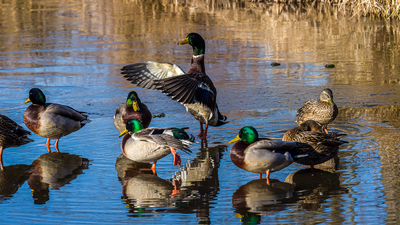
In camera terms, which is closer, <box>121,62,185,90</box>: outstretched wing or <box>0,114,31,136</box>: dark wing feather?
<box>0,114,31,136</box>: dark wing feather

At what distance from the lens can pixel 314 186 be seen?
521 cm

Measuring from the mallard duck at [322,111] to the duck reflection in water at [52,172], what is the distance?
3114 mm

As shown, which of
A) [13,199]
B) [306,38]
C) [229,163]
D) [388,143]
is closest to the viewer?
[13,199]

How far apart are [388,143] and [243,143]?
2.13 m

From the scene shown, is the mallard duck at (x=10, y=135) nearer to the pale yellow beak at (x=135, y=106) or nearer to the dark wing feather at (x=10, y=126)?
the dark wing feather at (x=10, y=126)

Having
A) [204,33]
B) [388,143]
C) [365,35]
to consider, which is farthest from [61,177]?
[365,35]

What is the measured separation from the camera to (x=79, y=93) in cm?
948

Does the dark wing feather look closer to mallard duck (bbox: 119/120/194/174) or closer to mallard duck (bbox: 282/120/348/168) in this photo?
mallard duck (bbox: 119/120/194/174)

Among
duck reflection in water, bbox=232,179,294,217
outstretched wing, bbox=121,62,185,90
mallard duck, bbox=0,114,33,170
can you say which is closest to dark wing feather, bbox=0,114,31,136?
mallard duck, bbox=0,114,33,170

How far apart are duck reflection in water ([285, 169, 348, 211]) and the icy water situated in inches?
0.8

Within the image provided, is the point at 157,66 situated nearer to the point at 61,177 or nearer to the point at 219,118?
the point at 219,118

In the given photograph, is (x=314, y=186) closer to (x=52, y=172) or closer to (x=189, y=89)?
(x=189, y=89)

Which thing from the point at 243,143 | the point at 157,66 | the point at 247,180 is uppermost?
the point at 157,66

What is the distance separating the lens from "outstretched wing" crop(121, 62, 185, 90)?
7.71m
